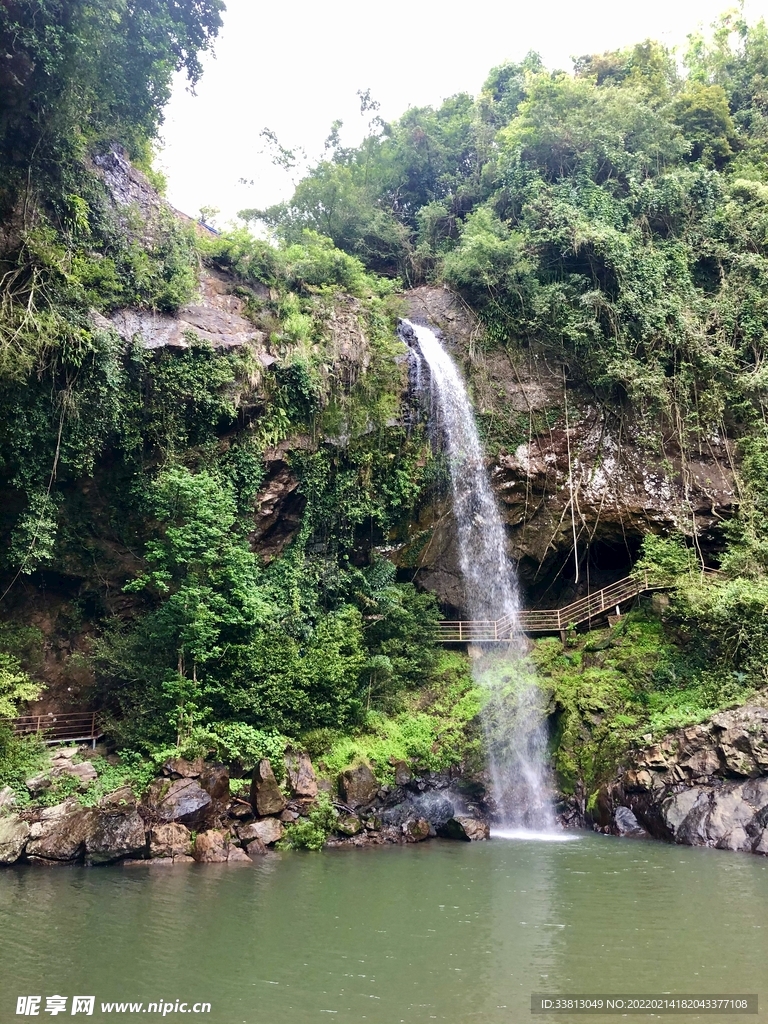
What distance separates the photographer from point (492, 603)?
17016mm

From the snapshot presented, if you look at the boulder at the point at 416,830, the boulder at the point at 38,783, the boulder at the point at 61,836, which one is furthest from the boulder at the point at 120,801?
the boulder at the point at 416,830

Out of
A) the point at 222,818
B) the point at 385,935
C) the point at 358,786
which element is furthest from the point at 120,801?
the point at 385,935

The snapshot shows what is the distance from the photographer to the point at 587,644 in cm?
1566

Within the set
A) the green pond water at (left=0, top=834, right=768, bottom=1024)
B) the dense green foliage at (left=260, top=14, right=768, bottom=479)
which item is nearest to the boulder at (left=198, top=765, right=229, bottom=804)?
the green pond water at (left=0, top=834, right=768, bottom=1024)

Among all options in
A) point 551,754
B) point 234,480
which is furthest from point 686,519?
point 234,480

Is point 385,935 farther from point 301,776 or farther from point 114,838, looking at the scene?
point 301,776

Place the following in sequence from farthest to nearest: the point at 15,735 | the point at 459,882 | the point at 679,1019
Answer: the point at 15,735
the point at 459,882
the point at 679,1019

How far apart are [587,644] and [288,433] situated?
8391 mm

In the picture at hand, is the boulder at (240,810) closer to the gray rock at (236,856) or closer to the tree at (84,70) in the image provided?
the gray rock at (236,856)

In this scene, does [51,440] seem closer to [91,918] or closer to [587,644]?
[91,918]

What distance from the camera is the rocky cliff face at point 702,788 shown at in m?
10.5

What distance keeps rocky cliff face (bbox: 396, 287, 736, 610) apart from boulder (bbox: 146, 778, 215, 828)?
25.5ft

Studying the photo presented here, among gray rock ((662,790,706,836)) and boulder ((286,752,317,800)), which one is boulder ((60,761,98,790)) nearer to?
boulder ((286,752,317,800))

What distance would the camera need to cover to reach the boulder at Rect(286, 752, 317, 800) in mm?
12117
